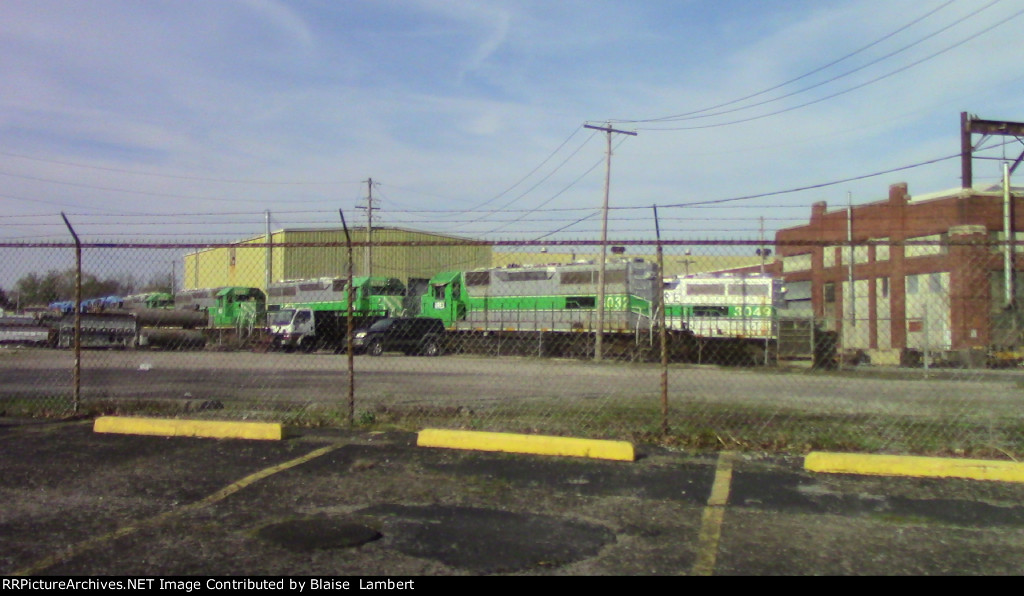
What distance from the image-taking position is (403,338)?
70.2 ft

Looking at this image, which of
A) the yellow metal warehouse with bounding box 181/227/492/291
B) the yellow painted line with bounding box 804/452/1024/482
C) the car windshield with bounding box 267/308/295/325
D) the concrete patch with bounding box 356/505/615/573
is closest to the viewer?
the concrete patch with bounding box 356/505/615/573

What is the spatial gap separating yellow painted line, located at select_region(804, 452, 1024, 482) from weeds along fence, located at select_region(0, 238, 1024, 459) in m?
0.85

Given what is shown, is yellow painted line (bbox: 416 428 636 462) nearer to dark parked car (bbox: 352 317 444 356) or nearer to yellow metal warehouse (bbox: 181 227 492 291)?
dark parked car (bbox: 352 317 444 356)

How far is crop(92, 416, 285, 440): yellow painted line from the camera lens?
7.76m

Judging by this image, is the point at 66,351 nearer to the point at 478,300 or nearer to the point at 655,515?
the point at 478,300

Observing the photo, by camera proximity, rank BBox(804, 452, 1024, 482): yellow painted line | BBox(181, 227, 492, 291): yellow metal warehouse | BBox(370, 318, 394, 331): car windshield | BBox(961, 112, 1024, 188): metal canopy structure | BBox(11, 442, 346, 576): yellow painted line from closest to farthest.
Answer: BBox(11, 442, 346, 576): yellow painted line
BBox(804, 452, 1024, 482): yellow painted line
BBox(370, 318, 394, 331): car windshield
BBox(961, 112, 1024, 188): metal canopy structure
BBox(181, 227, 492, 291): yellow metal warehouse

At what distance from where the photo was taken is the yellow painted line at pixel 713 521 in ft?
14.3

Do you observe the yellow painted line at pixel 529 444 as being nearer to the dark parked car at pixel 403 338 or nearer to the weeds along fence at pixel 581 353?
the weeds along fence at pixel 581 353

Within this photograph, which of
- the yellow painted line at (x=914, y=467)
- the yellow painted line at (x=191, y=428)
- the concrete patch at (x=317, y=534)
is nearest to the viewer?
the concrete patch at (x=317, y=534)

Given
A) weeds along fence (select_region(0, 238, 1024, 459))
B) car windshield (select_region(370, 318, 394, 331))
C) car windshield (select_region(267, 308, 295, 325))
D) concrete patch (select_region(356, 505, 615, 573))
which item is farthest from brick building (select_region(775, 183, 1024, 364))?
concrete patch (select_region(356, 505, 615, 573))

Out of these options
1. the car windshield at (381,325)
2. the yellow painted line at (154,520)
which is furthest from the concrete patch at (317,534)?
the car windshield at (381,325)

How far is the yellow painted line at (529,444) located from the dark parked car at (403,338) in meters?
13.0

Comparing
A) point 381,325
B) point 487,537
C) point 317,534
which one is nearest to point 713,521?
point 487,537

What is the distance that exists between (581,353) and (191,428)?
58.8 feet
